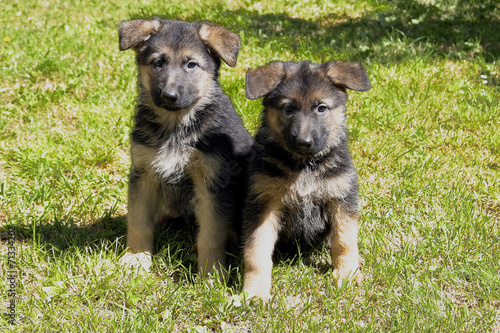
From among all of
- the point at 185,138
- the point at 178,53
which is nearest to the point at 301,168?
the point at 185,138

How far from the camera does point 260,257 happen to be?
347 cm

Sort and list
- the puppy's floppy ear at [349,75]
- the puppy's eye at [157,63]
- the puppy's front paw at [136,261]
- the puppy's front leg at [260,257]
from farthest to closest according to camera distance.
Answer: the puppy's eye at [157,63], the puppy's front paw at [136,261], the puppy's floppy ear at [349,75], the puppy's front leg at [260,257]

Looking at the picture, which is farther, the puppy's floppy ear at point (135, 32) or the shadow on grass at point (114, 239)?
the shadow on grass at point (114, 239)

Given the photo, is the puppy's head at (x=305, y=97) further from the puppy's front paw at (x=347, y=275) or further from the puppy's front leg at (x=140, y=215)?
the puppy's front leg at (x=140, y=215)

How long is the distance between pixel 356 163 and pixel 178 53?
2111 millimetres

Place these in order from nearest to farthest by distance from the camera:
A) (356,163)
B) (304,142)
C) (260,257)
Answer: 1. (304,142)
2. (260,257)
3. (356,163)

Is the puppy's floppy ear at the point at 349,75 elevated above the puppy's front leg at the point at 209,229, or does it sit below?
above

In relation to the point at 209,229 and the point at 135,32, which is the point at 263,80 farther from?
the point at 209,229

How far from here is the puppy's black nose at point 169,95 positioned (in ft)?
11.6

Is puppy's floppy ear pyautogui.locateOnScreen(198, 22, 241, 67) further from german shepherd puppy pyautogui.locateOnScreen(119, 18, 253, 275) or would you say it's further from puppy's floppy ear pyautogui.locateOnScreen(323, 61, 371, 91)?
puppy's floppy ear pyautogui.locateOnScreen(323, 61, 371, 91)

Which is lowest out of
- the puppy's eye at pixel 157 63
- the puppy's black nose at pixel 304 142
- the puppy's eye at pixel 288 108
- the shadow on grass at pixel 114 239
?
the shadow on grass at pixel 114 239

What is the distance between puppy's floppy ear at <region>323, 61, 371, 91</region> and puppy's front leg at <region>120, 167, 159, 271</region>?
1453 mm

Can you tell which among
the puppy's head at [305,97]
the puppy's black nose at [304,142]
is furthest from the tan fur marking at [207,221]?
the puppy's black nose at [304,142]

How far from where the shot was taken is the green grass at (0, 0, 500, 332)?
10.8ft
